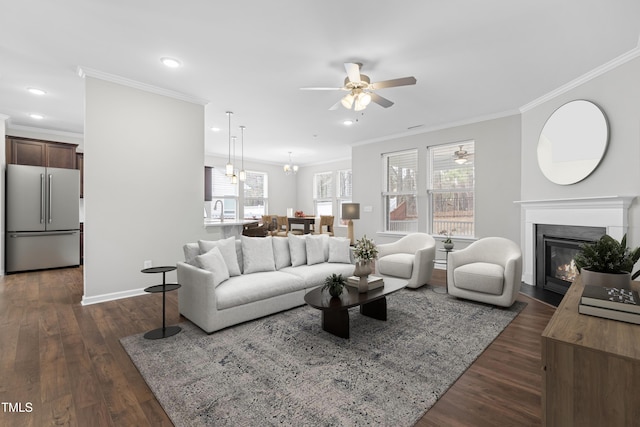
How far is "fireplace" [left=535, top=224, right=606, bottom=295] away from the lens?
4.00 meters

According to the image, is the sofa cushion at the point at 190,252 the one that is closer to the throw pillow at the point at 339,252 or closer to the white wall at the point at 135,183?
the white wall at the point at 135,183

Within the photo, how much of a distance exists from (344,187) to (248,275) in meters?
6.67

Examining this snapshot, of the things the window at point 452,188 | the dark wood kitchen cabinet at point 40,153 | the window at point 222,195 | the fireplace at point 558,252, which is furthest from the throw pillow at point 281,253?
the window at point 222,195

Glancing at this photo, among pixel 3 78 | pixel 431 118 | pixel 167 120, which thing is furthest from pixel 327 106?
pixel 3 78

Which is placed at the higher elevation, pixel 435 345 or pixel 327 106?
pixel 327 106

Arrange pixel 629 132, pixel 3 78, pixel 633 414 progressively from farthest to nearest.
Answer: pixel 3 78 → pixel 629 132 → pixel 633 414

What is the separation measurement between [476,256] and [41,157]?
7.87 m

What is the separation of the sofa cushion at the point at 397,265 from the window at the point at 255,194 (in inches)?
238

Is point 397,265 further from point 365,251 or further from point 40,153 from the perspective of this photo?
point 40,153

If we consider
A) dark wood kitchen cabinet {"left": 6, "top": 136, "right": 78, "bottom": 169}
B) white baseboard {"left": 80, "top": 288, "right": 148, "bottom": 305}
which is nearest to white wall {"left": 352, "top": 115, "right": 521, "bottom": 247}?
white baseboard {"left": 80, "top": 288, "right": 148, "bottom": 305}

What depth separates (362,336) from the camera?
111 inches

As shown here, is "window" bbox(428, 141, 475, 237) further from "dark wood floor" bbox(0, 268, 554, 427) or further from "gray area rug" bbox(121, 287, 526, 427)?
"gray area rug" bbox(121, 287, 526, 427)

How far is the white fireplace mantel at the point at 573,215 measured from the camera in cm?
346

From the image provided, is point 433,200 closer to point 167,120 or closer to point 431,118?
point 431,118
